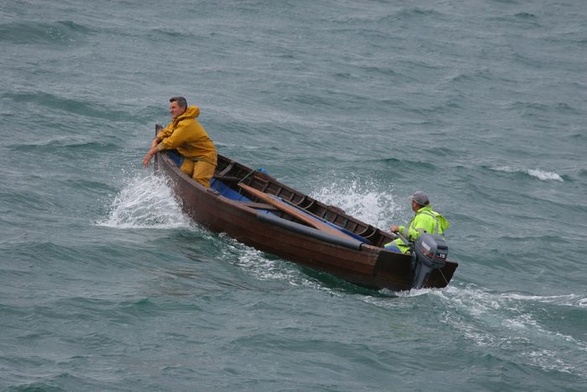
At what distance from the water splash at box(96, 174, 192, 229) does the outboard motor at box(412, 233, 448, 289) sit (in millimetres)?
4135

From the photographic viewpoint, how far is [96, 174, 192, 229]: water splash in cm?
1753

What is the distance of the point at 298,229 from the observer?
1577 centimetres

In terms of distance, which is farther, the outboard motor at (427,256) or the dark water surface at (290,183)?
the outboard motor at (427,256)

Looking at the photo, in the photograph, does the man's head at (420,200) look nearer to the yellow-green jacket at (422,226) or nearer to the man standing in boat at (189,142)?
the yellow-green jacket at (422,226)

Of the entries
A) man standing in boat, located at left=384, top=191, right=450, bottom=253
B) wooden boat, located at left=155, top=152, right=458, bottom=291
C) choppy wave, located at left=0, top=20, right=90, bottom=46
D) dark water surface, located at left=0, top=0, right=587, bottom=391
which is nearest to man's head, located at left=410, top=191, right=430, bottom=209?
man standing in boat, located at left=384, top=191, right=450, bottom=253

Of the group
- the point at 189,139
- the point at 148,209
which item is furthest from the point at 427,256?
the point at 148,209

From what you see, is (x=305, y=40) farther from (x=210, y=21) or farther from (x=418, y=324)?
(x=418, y=324)

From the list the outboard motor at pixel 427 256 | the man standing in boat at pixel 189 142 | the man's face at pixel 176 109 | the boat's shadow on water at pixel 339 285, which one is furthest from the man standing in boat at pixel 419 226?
the man's face at pixel 176 109

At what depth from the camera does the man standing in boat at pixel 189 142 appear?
17.3 m

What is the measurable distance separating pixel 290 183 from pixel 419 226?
6.17m

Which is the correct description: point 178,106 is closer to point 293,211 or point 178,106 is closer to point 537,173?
point 293,211

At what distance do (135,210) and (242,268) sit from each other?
10.2 ft

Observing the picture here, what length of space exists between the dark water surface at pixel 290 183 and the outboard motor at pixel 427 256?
308 millimetres

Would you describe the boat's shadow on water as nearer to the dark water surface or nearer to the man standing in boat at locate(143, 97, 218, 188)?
the dark water surface
